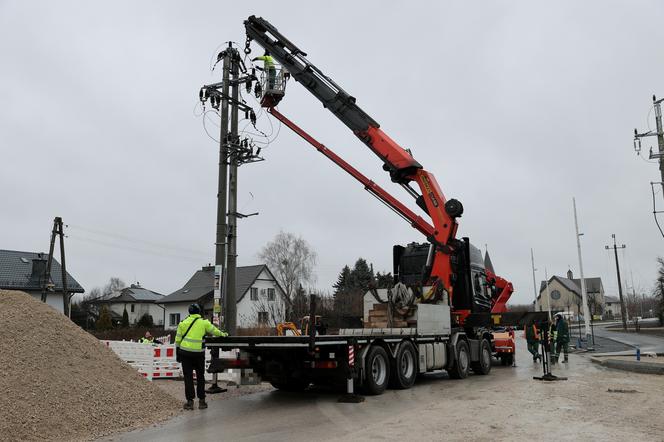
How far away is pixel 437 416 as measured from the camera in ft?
29.3

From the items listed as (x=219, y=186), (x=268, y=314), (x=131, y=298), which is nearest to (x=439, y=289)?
(x=219, y=186)

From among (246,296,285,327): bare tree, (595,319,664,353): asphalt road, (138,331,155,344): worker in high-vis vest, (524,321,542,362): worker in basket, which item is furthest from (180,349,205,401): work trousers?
(246,296,285,327): bare tree

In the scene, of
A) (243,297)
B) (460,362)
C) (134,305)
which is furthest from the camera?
(134,305)

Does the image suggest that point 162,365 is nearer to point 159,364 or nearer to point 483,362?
point 159,364

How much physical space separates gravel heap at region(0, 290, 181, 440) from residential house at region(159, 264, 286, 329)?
34.0m

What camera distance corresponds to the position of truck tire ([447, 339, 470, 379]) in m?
14.7

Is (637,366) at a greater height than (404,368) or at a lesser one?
lesser

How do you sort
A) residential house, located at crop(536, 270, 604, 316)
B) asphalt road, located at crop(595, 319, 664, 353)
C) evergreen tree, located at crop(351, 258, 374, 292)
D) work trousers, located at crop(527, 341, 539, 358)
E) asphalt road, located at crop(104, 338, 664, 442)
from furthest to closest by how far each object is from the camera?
1. residential house, located at crop(536, 270, 604, 316)
2. evergreen tree, located at crop(351, 258, 374, 292)
3. asphalt road, located at crop(595, 319, 664, 353)
4. work trousers, located at crop(527, 341, 539, 358)
5. asphalt road, located at crop(104, 338, 664, 442)

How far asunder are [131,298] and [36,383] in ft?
247

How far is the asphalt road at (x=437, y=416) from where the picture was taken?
300 inches

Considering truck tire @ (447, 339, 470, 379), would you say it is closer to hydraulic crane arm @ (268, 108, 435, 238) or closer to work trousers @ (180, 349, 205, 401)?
hydraulic crane arm @ (268, 108, 435, 238)

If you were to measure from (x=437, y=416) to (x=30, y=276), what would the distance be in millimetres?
37519

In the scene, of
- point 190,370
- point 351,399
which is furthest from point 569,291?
point 190,370

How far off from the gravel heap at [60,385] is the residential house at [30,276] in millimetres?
30268
